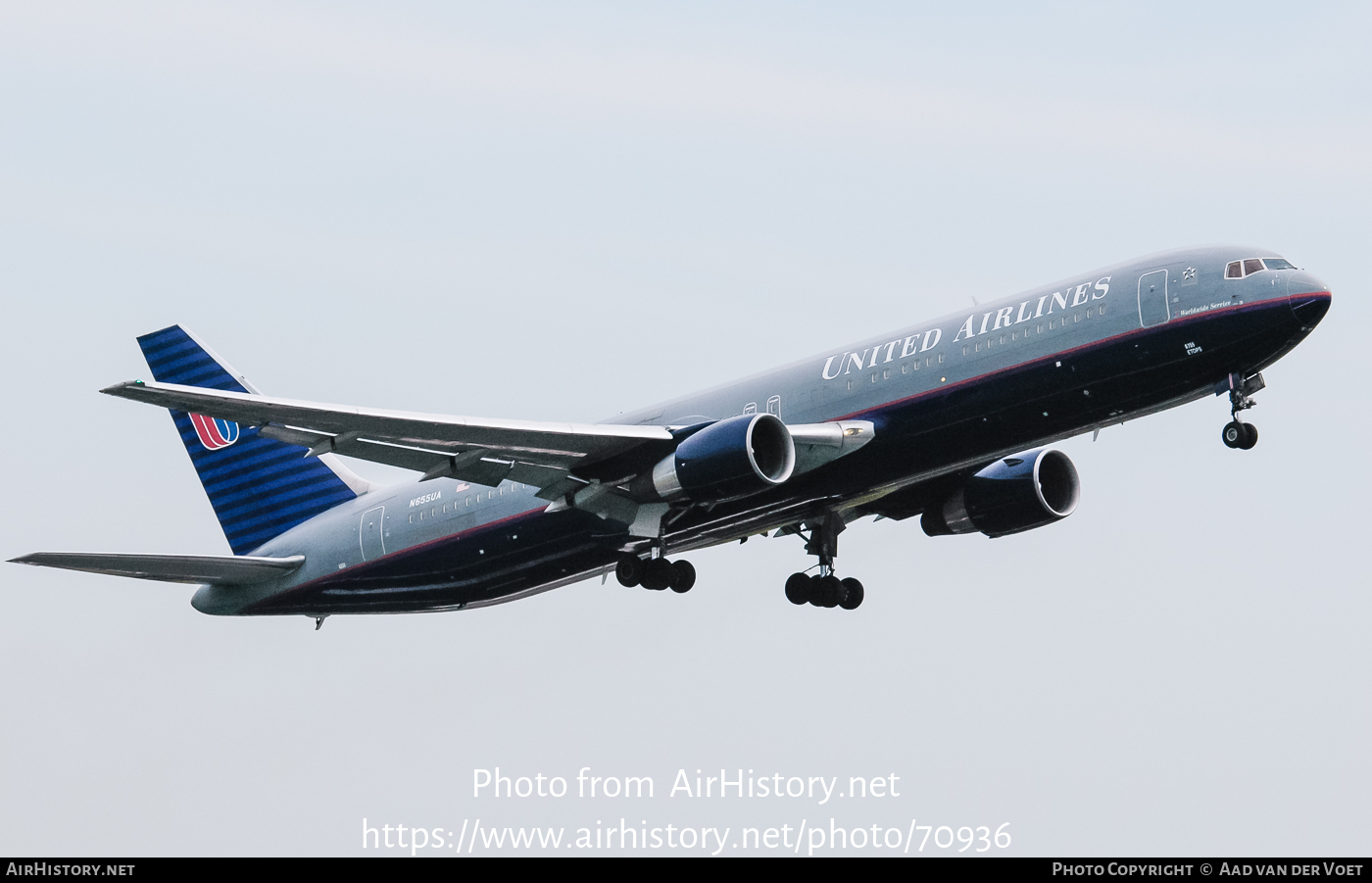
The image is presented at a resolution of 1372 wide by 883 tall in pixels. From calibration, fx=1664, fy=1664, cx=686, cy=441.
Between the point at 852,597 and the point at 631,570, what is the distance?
6101mm

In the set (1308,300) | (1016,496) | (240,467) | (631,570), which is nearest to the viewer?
(1308,300)

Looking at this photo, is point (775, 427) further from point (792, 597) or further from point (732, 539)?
point (792, 597)

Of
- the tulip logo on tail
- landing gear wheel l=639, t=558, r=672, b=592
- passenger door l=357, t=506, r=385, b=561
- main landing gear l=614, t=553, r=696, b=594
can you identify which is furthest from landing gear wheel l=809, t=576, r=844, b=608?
the tulip logo on tail

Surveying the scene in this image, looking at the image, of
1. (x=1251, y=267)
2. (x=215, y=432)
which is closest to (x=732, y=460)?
(x=1251, y=267)

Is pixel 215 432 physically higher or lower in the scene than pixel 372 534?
higher

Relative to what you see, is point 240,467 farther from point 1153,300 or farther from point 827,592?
point 1153,300

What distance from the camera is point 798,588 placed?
38.5 m

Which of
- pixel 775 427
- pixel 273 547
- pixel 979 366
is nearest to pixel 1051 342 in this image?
pixel 979 366

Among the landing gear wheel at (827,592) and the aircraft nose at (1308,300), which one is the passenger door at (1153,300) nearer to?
the aircraft nose at (1308,300)

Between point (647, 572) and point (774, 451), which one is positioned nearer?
point (774, 451)

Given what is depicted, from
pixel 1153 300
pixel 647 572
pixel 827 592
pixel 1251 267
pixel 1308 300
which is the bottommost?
pixel 647 572

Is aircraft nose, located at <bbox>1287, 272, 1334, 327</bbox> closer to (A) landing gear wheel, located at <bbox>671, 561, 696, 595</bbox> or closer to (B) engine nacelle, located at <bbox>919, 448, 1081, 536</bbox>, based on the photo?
(B) engine nacelle, located at <bbox>919, 448, 1081, 536</bbox>

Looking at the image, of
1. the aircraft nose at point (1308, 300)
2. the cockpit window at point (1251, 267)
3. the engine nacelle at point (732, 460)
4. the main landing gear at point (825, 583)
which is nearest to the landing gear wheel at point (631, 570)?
the engine nacelle at point (732, 460)

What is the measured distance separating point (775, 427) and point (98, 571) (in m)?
14.7
